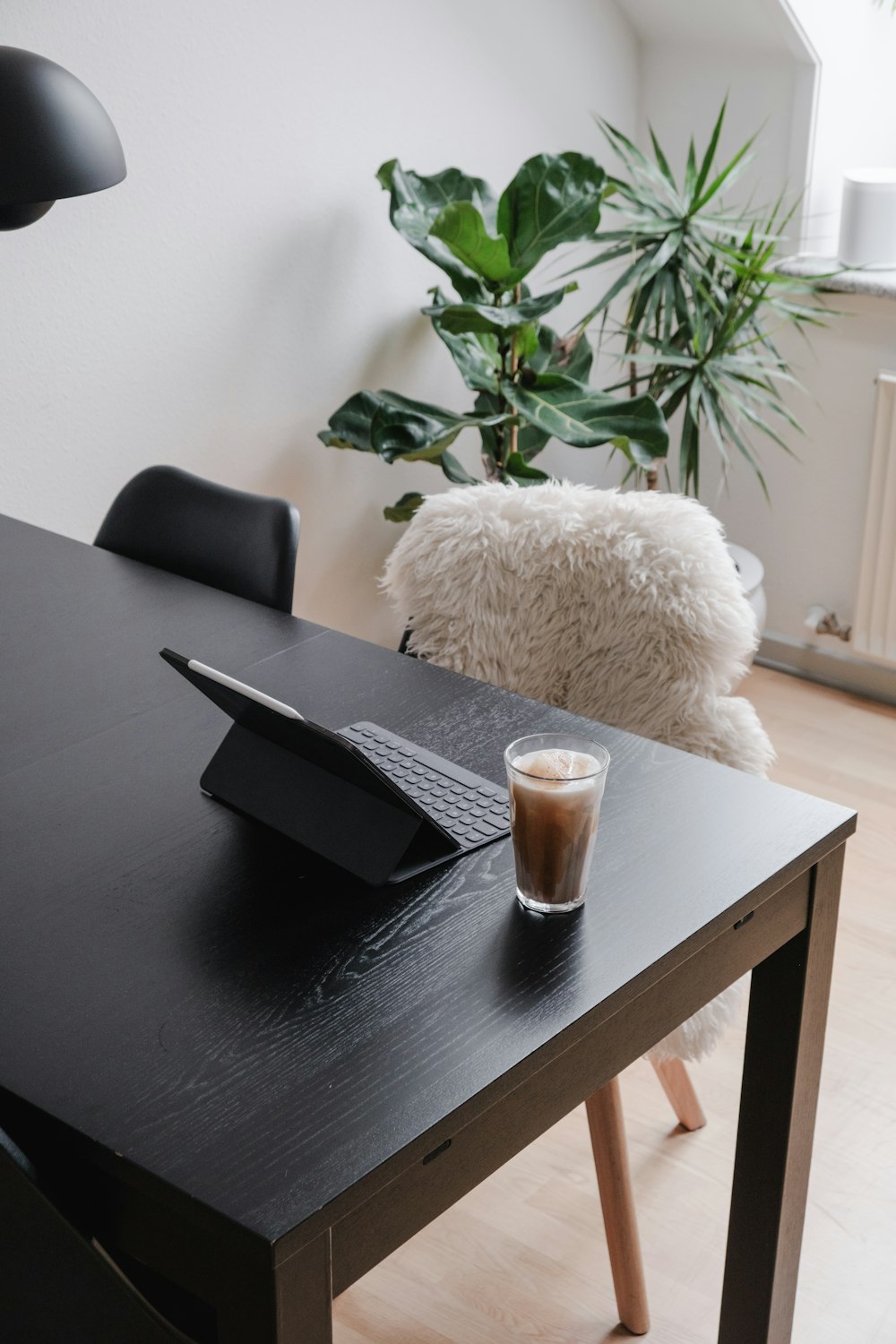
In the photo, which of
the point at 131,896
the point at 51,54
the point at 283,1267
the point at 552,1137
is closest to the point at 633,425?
the point at 51,54

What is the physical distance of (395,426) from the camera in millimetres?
2732

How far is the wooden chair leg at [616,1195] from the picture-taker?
1.52 m

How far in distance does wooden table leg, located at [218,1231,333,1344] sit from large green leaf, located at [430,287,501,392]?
87.5 inches

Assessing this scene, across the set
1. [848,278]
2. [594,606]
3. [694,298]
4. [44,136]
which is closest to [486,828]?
[594,606]

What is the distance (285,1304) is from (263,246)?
7.43 feet

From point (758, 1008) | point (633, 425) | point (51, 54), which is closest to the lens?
point (758, 1008)

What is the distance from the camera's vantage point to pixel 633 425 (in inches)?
105

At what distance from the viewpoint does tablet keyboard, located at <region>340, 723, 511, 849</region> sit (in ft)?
3.75

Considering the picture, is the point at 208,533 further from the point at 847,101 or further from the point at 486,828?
the point at 847,101

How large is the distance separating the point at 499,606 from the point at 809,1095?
0.71 meters

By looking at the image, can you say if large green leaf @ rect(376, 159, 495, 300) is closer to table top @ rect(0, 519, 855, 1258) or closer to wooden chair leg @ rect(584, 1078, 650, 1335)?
table top @ rect(0, 519, 855, 1258)

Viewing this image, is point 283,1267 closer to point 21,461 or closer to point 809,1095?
point 809,1095

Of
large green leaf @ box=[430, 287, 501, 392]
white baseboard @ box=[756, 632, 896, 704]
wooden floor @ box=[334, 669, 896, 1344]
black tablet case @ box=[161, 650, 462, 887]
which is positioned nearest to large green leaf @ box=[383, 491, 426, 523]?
large green leaf @ box=[430, 287, 501, 392]

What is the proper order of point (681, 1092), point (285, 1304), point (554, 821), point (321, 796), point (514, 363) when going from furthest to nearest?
1. point (514, 363)
2. point (681, 1092)
3. point (321, 796)
4. point (554, 821)
5. point (285, 1304)
